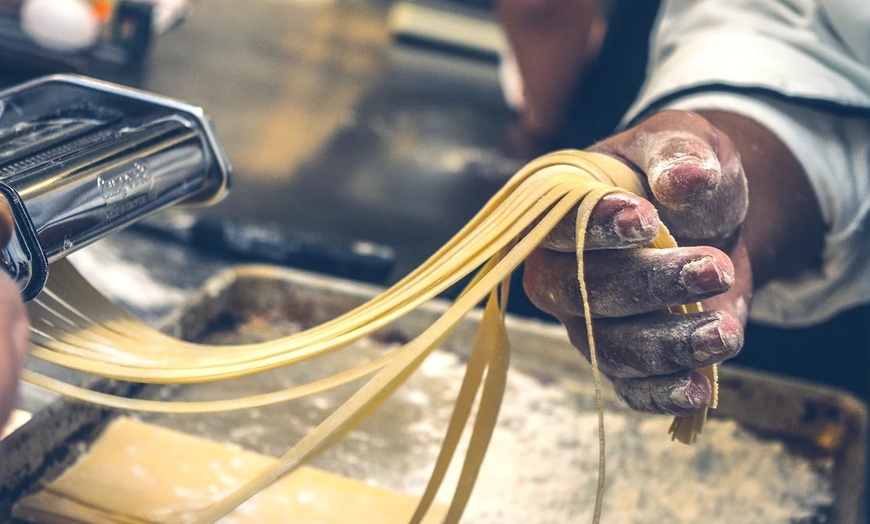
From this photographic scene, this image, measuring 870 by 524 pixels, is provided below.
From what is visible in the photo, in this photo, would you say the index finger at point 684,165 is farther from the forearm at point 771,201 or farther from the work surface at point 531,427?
the work surface at point 531,427

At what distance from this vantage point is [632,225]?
0.49 meters

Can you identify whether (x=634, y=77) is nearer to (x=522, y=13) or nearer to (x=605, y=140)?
(x=522, y=13)

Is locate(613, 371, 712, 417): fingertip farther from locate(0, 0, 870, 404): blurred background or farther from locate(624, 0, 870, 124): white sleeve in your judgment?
locate(0, 0, 870, 404): blurred background

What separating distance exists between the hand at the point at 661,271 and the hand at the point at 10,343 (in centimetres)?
A: 32

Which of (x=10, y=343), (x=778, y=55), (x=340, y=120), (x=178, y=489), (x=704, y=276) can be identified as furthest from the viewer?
(x=340, y=120)

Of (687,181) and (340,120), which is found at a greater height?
(687,181)

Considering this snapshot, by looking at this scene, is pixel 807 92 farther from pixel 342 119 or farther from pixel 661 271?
pixel 342 119

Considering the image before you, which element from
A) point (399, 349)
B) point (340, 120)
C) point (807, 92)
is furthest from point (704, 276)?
point (340, 120)

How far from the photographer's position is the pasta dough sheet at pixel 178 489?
635 millimetres

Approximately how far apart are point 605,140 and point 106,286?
0.65 metres

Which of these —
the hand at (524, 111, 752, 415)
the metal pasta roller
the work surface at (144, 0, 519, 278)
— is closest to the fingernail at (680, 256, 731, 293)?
the hand at (524, 111, 752, 415)

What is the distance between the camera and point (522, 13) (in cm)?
152

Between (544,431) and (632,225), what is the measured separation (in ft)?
1.44

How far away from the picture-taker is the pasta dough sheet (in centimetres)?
63
